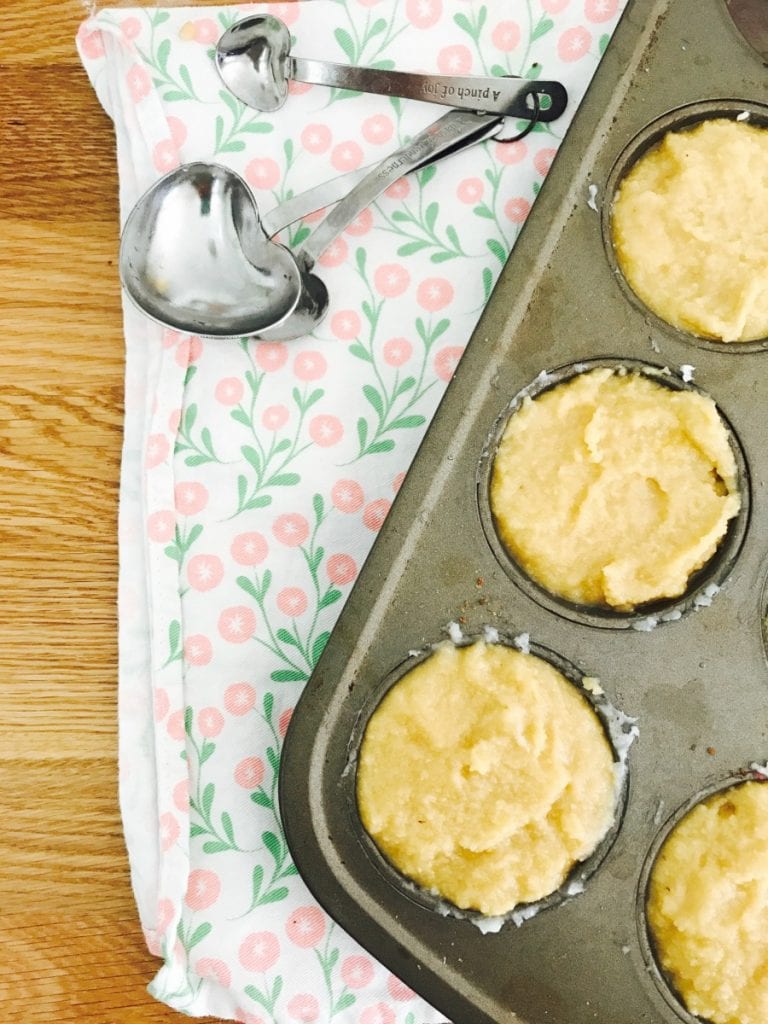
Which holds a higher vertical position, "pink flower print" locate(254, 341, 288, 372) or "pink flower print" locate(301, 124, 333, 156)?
"pink flower print" locate(301, 124, 333, 156)

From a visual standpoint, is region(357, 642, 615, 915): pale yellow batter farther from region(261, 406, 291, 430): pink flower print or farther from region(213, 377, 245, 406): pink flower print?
region(213, 377, 245, 406): pink flower print

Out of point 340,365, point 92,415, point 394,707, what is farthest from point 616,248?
point 92,415

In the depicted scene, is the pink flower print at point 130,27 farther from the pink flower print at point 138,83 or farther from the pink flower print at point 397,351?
the pink flower print at point 397,351

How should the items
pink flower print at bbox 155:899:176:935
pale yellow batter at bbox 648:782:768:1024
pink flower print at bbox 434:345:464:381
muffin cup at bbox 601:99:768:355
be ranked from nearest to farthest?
1. pale yellow batter at bbox 648:782:768:1024
2. muffin cup at bbox 601:99:768:355
3. pink flower print at bbox 155:899:176:935
4. pink flower print at bbox 434:345:464:381

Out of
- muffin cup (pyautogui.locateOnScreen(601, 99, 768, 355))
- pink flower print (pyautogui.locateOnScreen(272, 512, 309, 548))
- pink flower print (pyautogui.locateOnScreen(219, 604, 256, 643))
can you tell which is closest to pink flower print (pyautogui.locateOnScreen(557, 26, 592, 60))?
muffin cup (pyautogui.locateOnScreen(601, 99, 768, 355))

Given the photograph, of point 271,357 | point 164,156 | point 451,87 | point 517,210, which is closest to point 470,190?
point 517,210

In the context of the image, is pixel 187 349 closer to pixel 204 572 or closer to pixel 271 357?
pixel 271 357
